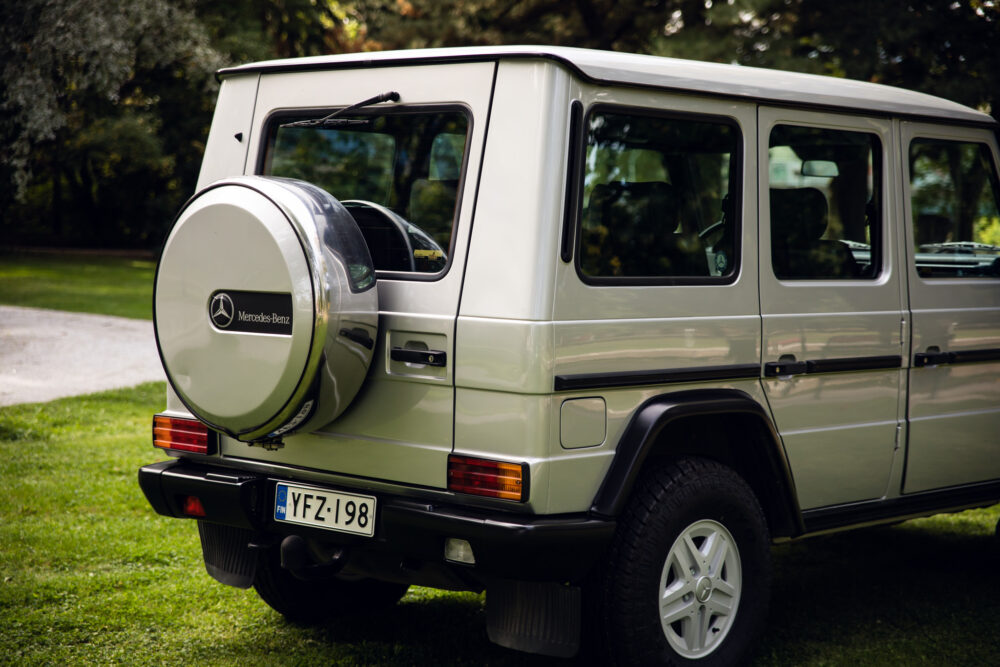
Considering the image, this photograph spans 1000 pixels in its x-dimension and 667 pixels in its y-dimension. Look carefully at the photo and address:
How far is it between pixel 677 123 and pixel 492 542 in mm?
1605

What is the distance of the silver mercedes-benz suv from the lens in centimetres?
326

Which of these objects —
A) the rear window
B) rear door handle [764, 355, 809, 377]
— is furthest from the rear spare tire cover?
rear door handle [764, 355, 809, 377]

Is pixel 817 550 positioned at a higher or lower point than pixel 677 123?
lower

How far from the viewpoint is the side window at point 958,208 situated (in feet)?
15.3

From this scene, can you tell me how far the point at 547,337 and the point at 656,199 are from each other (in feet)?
3.07

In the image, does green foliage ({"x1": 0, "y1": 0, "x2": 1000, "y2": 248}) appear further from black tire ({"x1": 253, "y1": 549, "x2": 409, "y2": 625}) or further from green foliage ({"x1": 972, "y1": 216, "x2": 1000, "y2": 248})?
black tire ({"x1": 253, "y1": 549, "x2": 409, "y2": 625})

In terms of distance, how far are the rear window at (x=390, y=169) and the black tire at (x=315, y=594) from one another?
138 centimetres

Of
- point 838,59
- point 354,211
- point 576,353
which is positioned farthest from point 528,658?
point 838,59

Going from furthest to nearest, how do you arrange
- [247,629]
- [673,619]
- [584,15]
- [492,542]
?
[584,15] < [247,629] < [673,619] < [492,542]

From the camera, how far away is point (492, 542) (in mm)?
3182

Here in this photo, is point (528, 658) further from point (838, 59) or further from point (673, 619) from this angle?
point (838, 59)

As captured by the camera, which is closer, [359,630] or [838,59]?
[359,630]

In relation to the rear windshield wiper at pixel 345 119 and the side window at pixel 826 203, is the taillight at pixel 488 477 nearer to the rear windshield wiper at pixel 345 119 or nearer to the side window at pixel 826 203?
the rear windshield wiper at pixel 345 119

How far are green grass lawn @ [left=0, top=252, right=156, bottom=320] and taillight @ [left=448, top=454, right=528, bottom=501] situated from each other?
10.0 metres
